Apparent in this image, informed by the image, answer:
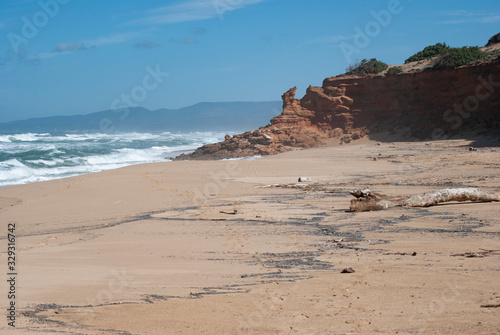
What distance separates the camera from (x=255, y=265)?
6141 mm

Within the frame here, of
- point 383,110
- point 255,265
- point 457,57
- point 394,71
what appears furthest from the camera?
point 383,110

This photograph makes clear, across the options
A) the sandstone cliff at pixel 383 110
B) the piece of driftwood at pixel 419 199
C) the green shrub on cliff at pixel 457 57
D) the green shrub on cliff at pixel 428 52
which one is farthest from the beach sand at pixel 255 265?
the green shrub on cliff at pixel 428 52

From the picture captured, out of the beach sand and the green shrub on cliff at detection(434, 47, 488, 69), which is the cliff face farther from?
the beach sand

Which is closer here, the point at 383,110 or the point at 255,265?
the point at 255,265

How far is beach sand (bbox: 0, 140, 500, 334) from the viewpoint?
4.25 metres

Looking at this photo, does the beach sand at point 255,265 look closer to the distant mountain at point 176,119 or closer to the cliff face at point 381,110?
the cliff face at point 381,110

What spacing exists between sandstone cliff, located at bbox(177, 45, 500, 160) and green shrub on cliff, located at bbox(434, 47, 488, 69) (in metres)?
0.65

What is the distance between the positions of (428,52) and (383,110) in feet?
26.4

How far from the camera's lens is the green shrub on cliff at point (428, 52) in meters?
37.5

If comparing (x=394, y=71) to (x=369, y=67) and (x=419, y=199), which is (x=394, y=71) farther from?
(x=419, y=199)

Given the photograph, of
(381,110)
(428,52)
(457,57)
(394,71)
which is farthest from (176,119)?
(457,57)

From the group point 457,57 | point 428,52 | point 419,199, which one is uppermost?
point 428,52

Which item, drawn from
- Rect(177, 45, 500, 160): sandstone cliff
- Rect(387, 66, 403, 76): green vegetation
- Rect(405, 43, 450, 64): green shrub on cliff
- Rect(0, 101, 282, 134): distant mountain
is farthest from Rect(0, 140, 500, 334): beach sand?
Rect(0, 101, 282, 134): distant mountain

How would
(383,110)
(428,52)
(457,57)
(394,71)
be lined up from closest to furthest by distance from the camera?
(457,57), (394,71), (383,110), (428,52)
